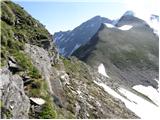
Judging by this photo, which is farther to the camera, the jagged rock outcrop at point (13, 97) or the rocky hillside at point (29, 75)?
the rocky hillside at point (29, 75)

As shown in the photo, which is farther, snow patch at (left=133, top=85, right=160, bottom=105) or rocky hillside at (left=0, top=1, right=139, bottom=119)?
snow patch at (left=133, top=85, right=160, bottom=105)

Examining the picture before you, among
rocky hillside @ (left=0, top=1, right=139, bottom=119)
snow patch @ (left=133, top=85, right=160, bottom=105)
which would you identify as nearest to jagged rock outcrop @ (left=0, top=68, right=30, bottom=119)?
rocky hillside @ (left=0, top=1, right=139, bottom=119)

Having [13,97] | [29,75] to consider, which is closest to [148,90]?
[29,75]

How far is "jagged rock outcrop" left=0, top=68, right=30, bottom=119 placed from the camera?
25.5 metres

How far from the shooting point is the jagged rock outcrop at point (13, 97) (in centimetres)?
2548

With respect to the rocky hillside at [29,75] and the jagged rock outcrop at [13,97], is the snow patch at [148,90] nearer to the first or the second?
the rocky hillside at [29,75]

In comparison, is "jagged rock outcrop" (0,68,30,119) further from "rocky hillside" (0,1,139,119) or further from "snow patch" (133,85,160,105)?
"snow patch" (133,85,160,105)

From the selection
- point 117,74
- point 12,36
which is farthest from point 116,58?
point 12,36

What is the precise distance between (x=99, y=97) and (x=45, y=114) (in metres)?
34.5

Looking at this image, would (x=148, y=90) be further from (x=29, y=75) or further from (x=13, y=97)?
(x=13, y=97)

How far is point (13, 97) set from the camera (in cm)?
2756

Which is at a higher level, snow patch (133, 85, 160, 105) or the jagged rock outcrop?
the jagged rock outcrop

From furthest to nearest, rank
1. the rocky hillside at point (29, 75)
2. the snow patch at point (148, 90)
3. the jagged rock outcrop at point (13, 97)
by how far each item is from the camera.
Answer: the snow patch at point (148, 90) → the rocky hillside at point (29, 75) → the jagged rock outcrop at point (13, 97)

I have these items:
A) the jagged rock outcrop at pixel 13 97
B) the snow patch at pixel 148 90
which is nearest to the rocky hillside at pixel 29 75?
the jagged rock outcrop at pixel 13 97
